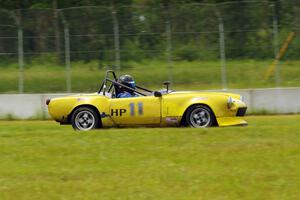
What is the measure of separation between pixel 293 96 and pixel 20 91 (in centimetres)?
794

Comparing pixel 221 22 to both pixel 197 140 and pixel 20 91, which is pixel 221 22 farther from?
pixel 197 140

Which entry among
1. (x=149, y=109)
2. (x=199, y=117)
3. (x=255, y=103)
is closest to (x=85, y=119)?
(x=149, y=109)

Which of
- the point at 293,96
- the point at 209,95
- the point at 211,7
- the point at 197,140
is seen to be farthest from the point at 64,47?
the point at 197,140

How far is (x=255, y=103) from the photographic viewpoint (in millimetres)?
19375

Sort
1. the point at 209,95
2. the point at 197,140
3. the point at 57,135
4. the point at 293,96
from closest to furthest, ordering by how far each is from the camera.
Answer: the point at 197,140
the point at 57,135
the point at 209,95
the point at 293,96

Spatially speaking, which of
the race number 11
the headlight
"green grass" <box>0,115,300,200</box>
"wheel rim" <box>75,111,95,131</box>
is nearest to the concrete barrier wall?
"wheel rim" <box>75,111,95,131</box>

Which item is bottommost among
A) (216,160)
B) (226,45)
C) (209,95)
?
(216,160)

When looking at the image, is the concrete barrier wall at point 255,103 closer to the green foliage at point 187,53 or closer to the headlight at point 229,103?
the green foliage at point 187,53

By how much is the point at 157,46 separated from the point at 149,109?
688 centimetres

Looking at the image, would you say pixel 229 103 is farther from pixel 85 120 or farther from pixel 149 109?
pixel 85 120

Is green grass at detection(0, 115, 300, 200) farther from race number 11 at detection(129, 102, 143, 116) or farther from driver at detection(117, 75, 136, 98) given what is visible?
driver at detection(117, 75, 136, 98)

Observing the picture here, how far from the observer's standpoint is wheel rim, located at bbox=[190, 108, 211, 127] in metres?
12.9

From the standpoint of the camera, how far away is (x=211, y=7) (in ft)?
65.2

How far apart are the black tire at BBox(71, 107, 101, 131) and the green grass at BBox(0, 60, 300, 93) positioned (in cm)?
648
